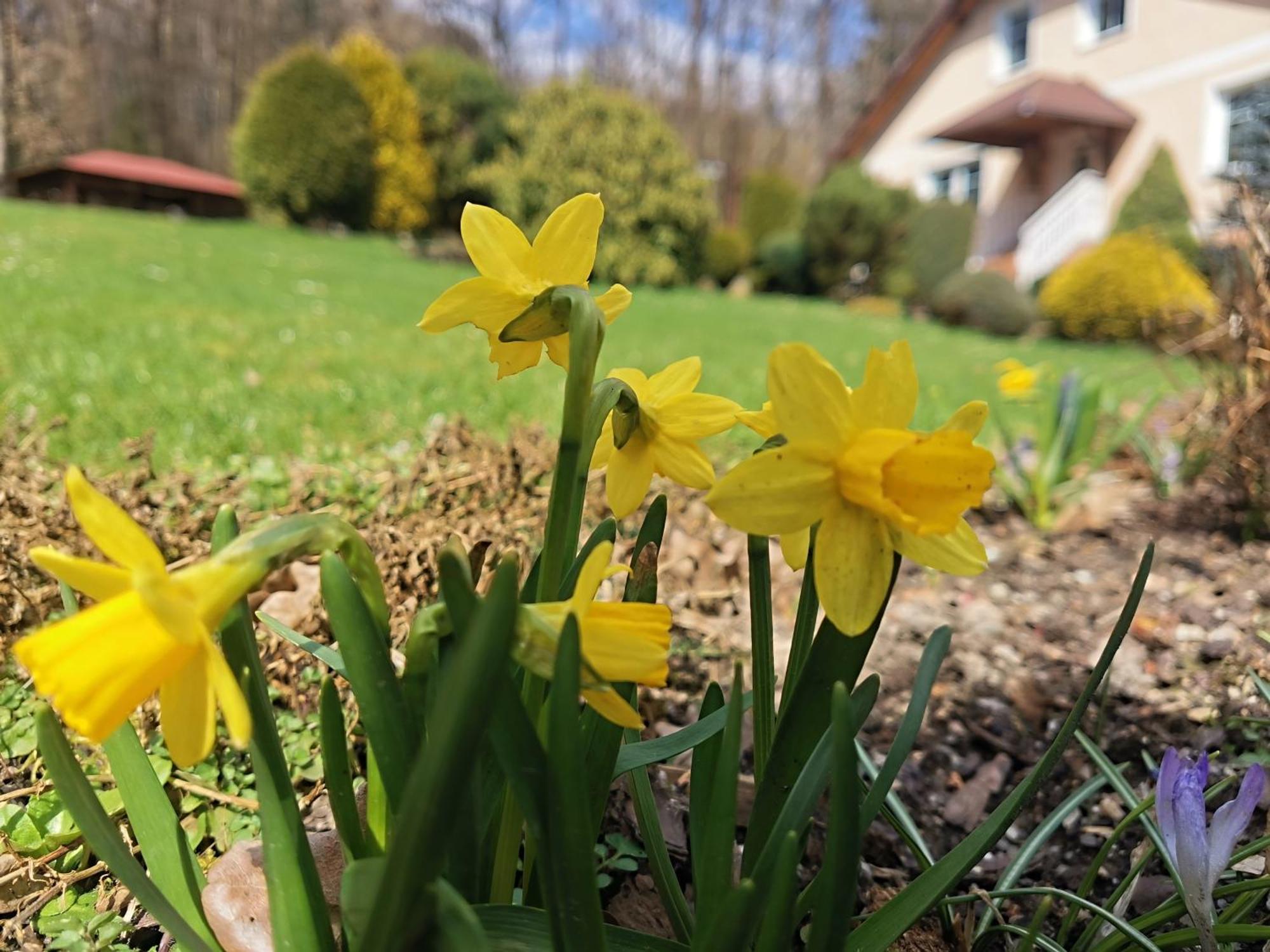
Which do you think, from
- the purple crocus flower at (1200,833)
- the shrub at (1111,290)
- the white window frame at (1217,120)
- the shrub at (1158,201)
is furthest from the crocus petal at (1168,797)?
the white window frame at (1217,120)

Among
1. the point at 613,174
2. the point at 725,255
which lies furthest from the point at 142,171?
the point at 725,255

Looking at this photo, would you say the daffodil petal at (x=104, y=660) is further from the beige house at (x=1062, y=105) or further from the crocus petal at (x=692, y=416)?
the beige house at (x=1062, y=105)

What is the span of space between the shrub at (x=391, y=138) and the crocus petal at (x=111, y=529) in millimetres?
16669

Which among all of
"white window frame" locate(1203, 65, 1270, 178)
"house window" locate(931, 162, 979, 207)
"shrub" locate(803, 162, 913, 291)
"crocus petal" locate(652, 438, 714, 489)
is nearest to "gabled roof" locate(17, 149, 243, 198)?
"shrub" locate(803, 162, 913, 291)

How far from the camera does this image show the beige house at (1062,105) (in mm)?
14062

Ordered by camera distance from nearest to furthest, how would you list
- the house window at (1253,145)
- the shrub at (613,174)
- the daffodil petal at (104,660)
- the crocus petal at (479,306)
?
the daffodil petal at (104,660) → the crocus petal at (479,306) → the house window at (1253,145) → the shrub at (613,174)

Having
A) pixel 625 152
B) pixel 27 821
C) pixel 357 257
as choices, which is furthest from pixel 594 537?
pixel 625 152

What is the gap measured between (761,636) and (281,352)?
422cm

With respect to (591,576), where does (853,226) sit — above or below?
above

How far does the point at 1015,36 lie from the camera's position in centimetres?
1750

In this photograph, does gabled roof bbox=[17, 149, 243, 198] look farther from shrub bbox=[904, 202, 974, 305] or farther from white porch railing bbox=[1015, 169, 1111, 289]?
white porch railing bbox=[1015, 169, 1111, 289]

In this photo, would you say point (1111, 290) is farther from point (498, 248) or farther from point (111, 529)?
point (111, 529)

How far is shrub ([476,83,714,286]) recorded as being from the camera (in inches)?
512

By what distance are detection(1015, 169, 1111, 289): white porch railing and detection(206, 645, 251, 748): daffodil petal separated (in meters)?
16.2
